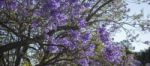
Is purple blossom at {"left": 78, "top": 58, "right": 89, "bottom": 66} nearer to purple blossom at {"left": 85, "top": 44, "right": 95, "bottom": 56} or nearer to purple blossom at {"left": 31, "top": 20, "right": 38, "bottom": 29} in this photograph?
purple blossom at {"left": 85, "top": 44, "right": 95, "bottom": 56}

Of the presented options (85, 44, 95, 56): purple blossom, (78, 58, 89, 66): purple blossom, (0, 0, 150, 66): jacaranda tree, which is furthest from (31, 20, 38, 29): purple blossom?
(78, 58, 89, 66): purple blossom

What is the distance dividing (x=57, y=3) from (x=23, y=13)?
0.98 m

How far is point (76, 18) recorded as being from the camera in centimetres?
1452

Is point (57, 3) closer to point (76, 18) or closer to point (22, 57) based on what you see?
point (76, 18)

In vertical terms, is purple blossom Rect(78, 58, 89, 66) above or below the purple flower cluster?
below

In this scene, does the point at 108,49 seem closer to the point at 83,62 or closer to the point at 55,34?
the point at 83,62

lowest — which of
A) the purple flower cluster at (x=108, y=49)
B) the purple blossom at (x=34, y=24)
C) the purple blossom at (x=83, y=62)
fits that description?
the purple blossom at (x=83, y=62)

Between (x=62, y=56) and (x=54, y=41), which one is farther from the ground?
(x=54, y=41)

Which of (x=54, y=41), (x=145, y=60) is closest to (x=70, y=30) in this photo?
(x=54, y=41)

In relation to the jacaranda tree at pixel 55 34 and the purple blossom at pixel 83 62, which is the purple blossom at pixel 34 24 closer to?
the jacaranda tree at pixel 55 34

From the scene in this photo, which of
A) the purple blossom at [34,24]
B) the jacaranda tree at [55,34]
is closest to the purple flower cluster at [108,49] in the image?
the jacaranda tree at [55,34]

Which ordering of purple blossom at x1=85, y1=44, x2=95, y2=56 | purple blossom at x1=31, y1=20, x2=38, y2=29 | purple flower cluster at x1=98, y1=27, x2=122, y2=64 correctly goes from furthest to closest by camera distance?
purple flower cluster at x1=98, y1=27, x2=122, y2=64, purple blossom at x1=85, y1=44, x2=95, y2=56, purple blossom at x1=31, y1=20, x2=38, y2=29

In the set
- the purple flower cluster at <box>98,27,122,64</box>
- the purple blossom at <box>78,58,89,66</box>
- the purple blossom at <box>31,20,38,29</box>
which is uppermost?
the purple blossom at <box>31,20,38,29</box>

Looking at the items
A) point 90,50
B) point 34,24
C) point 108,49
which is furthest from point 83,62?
point 34,24
